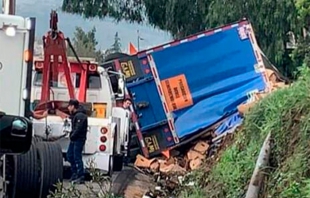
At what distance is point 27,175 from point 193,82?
7.06 m

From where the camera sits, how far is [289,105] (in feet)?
24.5

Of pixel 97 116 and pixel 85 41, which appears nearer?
pixel 97 116

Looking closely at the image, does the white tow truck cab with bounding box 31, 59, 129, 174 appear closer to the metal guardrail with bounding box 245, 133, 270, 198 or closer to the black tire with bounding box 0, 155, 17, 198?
the black tire with bounding box 0, 155, 17, 198

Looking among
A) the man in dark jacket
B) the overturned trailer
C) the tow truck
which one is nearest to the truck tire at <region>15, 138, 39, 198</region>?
the tow truck

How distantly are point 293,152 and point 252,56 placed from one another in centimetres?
923

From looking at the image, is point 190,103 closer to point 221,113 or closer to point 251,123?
point 221,113

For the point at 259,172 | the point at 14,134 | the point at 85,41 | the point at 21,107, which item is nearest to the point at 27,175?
the point at 21,107

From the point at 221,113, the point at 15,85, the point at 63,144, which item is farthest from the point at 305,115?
the point at 221,113

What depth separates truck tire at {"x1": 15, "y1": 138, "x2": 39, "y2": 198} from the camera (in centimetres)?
945

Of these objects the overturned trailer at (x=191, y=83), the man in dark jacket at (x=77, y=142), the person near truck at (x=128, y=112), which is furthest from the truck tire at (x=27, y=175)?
the overturned trailer at (x=191, y=83)

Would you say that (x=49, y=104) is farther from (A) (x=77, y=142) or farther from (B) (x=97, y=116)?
(A) (x=77, y=142)

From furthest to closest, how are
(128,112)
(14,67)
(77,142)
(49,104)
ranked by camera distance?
(128,112) → (49,104) → (77,142) → (14,67)

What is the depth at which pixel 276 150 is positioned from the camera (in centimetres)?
722

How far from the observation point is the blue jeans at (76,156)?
1255 cm
